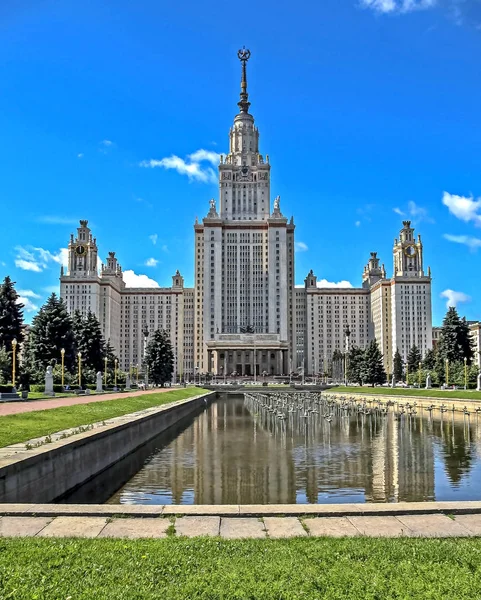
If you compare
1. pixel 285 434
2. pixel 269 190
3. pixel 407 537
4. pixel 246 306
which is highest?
pixel 269 190

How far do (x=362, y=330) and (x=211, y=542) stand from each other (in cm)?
16950

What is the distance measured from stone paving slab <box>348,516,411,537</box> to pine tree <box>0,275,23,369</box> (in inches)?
2168

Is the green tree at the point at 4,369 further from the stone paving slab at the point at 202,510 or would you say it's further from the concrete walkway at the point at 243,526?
the concrete walkway at the point at 243,526

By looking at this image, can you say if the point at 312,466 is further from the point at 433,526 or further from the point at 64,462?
the point at 433,526

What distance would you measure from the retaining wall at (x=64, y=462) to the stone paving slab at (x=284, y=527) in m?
5.27

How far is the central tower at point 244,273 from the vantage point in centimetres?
14850

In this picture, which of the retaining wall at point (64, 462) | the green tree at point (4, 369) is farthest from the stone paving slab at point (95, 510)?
the green tree at point (4, 369)

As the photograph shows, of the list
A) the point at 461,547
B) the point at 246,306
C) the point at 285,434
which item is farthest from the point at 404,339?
the point at 461,547

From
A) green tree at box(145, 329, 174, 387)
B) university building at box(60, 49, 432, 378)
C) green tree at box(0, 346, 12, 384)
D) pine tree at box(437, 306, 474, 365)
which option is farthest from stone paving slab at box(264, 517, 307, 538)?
university building at box(60, 49, 432, 378)

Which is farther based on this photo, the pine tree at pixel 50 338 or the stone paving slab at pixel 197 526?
the pine tree at pixel 50 338

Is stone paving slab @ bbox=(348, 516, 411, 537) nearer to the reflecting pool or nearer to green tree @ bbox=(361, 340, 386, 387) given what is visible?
the reflecting pool

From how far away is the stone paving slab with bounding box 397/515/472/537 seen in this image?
25.5 ft

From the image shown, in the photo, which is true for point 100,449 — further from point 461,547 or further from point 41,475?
point 461,547

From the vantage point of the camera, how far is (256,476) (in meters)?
17.3
